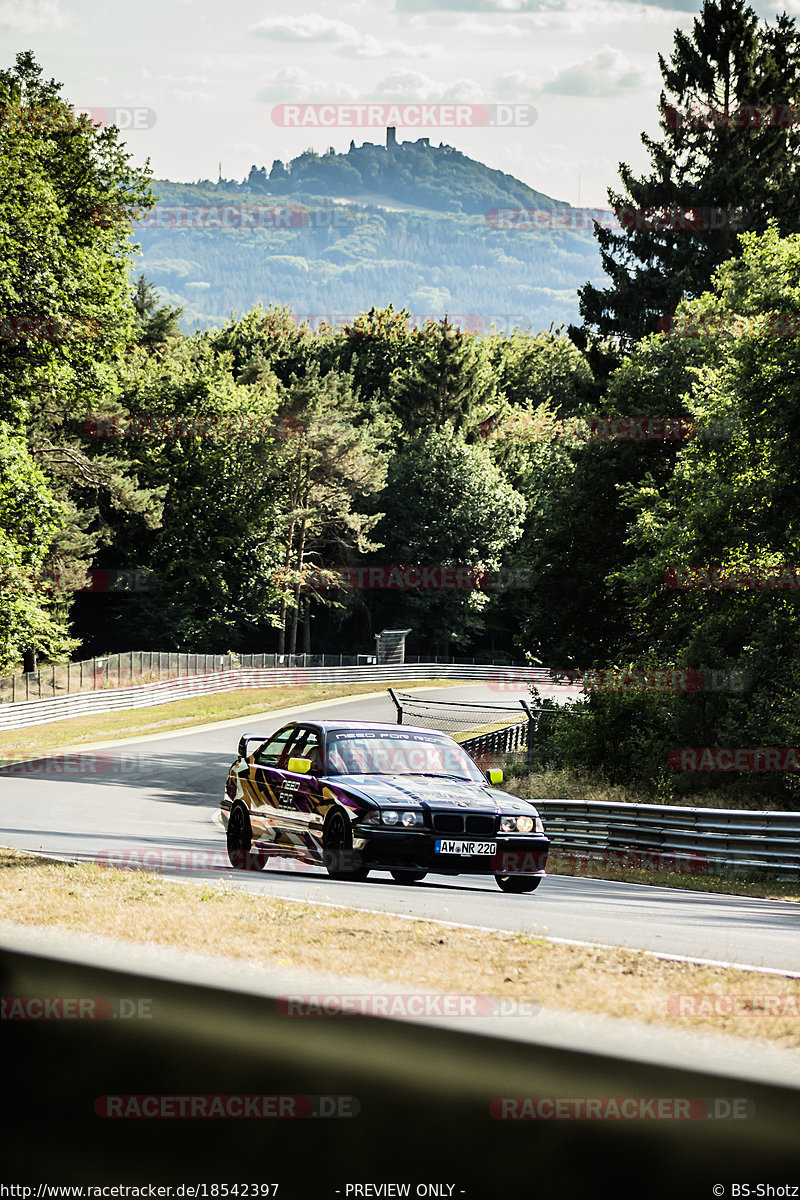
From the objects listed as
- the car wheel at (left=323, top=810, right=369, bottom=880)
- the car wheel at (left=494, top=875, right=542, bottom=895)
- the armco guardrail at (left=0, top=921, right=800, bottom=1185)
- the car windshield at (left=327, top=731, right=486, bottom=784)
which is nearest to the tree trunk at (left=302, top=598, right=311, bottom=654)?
the car windshield at (left=327, top=731, right=486, bottom=784)

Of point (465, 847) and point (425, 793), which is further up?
point (425, 793)

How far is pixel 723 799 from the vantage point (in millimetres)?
22750

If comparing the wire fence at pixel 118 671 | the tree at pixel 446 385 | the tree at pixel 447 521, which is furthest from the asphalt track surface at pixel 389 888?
the tree at pixel 446 385

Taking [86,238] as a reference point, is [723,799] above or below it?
below

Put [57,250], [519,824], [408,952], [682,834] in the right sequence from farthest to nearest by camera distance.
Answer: [57,250], [682,834], [519,824], [408,952]

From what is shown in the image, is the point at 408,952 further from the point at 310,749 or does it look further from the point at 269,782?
the point at 269,782

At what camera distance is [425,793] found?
12945 mm

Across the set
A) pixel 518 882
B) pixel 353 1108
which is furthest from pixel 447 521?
pixel 353 1108

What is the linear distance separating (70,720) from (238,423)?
29682 mm

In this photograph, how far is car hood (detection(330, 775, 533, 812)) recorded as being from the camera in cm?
1261

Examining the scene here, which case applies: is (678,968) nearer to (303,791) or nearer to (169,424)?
(303,791)

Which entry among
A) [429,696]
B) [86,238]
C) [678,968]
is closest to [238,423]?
[429,696]

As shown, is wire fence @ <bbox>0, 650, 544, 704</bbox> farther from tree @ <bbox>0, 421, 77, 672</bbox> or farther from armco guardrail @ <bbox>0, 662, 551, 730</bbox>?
tree @ <bbox>0, 421, 77, 672</bbox>

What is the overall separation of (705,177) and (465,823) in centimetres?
3674
